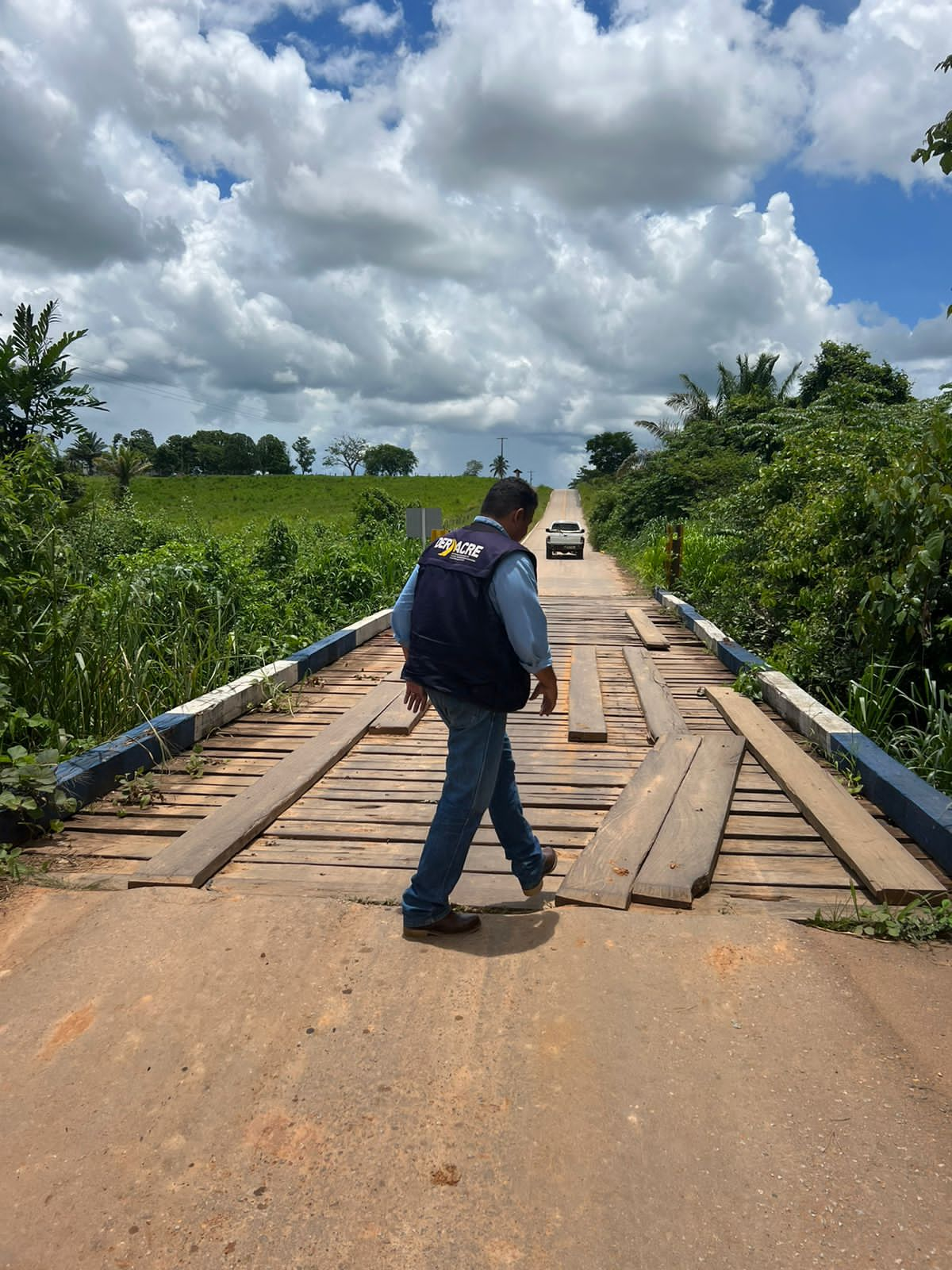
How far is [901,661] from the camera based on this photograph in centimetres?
657

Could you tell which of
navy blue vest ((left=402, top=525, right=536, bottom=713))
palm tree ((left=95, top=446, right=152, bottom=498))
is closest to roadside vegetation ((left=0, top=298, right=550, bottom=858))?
navy blue vest ((left=402, top=525, right=536, bottom=713))

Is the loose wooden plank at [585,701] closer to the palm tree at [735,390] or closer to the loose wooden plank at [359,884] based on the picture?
the loose wooden plank at [359,884]

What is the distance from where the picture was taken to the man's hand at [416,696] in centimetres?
339

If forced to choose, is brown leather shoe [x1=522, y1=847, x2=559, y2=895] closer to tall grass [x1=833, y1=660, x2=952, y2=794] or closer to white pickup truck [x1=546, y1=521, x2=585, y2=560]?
tall grass [x1=833, y1=660, x2=952, y2=794]

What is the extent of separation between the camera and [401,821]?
4.61 meters

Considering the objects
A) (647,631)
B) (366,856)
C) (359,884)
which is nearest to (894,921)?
(359,884)

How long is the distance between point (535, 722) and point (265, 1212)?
4.79 metres

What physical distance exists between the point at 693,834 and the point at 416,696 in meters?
1.64

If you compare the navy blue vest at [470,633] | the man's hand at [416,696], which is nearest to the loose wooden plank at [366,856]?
the man's hand at [416,696]

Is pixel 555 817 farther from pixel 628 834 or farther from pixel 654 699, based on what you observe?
pixel 654 699

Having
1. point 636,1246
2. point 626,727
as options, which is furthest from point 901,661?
point 636,1246

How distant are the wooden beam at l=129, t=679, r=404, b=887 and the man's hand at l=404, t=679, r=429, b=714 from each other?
124 centimetres

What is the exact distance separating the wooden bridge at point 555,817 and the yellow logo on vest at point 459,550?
4.84ft

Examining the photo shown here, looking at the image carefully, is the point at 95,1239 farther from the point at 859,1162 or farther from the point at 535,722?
the point at 535,722
